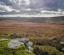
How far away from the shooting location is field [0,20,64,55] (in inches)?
124

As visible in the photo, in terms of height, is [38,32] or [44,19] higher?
[44,19]

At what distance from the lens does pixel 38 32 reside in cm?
324

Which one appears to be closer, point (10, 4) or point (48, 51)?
point (48, 51)

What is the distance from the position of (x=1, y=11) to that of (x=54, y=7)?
107 cm

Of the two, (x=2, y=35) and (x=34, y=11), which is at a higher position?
(x=34, y=11)

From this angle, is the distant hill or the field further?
the distant hill

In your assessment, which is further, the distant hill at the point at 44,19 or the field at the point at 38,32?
the distant hill at the point at 44,19

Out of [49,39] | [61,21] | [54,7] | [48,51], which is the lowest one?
[48,51]

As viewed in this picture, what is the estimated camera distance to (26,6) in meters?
A: 3.33

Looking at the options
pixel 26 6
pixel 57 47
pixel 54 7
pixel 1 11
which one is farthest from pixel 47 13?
pixel 1 11

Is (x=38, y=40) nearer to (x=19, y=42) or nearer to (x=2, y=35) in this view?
(x=19, y=42)

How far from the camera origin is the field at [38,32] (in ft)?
10.3

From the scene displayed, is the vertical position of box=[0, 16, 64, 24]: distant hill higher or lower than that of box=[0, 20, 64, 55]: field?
higher

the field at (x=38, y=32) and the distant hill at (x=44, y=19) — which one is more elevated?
the distant hill at (x=44, y=19)
